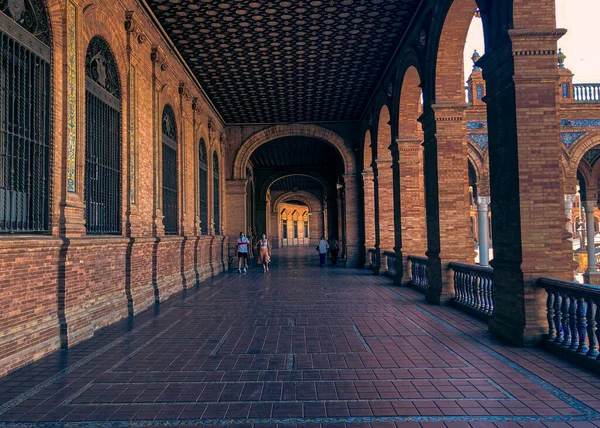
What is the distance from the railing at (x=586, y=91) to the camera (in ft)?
60.3

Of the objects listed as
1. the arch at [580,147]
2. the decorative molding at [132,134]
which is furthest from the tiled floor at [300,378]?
the arch at [580,147]

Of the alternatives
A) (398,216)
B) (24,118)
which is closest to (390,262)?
(398,216)

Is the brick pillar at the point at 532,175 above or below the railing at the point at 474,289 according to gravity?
above

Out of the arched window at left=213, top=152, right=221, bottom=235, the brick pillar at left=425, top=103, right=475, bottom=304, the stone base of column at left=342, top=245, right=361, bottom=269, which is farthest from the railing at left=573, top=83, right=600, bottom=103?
the arched window at left=213, top=152, right=221, bottom=235

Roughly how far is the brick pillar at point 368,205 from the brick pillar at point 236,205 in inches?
203

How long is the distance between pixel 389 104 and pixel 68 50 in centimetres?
869

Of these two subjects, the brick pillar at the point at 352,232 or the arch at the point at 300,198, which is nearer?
the brick pillar at the point at 352,232

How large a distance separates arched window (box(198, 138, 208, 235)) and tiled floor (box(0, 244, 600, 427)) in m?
7.95

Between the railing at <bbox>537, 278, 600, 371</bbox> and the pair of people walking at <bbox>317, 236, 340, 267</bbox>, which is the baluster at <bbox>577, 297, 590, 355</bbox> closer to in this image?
the railing at <bbox>537, 278, 600, 371</bbox>

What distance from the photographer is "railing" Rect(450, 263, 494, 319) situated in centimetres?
700

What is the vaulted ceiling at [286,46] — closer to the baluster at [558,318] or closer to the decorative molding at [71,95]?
the decorative molding at [71,95]

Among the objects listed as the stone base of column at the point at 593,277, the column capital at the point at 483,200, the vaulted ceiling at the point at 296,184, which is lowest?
the stone base of column at the point at 593,277

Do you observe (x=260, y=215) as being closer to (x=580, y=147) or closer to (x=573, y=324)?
(x=580, y=147)

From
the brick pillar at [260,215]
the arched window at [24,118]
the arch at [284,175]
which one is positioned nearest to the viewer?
the arched window at [24,118]
